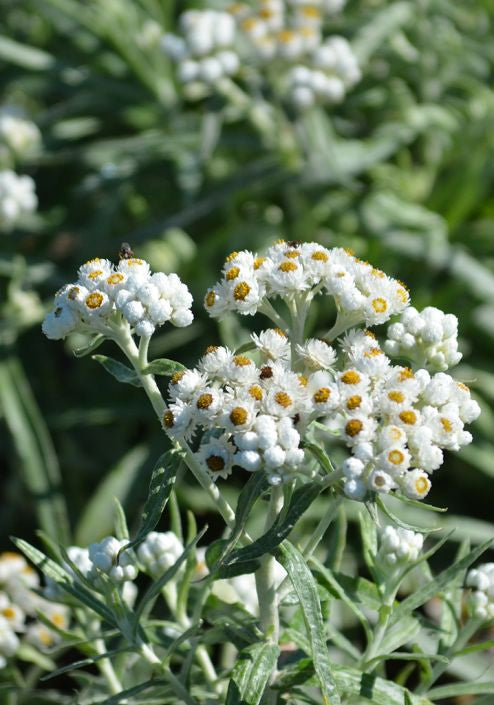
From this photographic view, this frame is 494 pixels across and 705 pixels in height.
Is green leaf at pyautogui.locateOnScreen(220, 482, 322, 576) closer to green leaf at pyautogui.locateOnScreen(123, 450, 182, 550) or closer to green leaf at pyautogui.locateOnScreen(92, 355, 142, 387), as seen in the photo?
green leaf at pyautogui.locateOnScreen(123, 450, 182, 550)

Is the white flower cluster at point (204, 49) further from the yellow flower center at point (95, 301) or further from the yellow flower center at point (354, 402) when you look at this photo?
the yellow flower center at point (354, 402)

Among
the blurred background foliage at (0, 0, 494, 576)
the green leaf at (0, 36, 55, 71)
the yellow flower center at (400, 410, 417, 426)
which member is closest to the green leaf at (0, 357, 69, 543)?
the blurred background foliage at (0, 0, 494, 576)

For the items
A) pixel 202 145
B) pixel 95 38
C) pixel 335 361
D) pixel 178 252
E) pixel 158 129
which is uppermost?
pixel 95 38

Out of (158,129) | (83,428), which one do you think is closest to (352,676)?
(83,428)

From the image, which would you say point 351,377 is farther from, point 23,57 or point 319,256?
point 23,57

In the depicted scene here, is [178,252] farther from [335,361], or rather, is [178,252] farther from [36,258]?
[335,361]

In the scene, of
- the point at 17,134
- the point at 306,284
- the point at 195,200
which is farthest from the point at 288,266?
the point at 17,134
